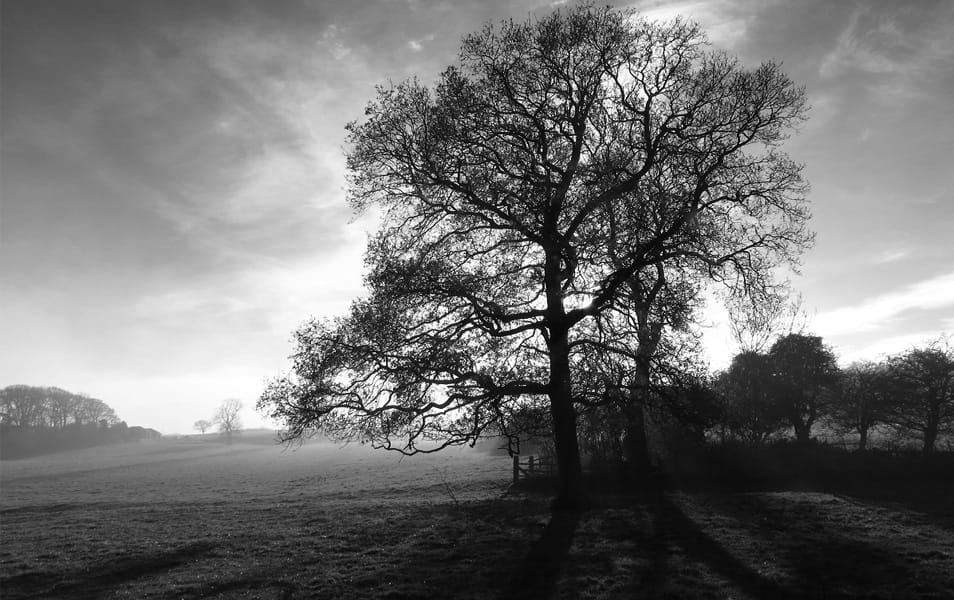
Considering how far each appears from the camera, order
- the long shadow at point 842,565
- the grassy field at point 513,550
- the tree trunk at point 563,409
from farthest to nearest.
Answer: the tree trunk at point 563,409, the grassy field at point 513,550, the long shadow at point 842,565

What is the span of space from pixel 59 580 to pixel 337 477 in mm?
33390

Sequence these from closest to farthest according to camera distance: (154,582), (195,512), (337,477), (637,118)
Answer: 1. (154,582)
2. (637,118)
3. (195,512)
4. (337,477)

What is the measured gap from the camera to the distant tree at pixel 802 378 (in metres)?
31.5

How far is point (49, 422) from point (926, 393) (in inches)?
6203

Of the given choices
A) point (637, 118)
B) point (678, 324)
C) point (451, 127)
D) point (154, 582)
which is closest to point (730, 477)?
point (678, 324)

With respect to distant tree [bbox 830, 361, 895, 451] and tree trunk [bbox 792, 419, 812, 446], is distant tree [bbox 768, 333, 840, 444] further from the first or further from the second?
distant tree [bbox 830, 361, 895, 451]

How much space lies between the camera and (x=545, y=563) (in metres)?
12.6

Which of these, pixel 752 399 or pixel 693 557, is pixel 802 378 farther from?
pixel 693 557

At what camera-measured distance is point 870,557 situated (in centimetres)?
1192

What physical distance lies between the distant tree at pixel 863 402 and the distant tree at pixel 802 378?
3.23 ft

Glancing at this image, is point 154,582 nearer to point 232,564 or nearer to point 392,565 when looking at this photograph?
point 232,564

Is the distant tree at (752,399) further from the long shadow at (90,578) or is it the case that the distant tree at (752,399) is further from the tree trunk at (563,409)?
the long shadow at (90,578)

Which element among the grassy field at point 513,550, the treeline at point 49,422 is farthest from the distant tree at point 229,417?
the grassy field at point 513,550

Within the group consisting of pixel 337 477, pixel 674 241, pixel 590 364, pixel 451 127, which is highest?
pixel 451 127
